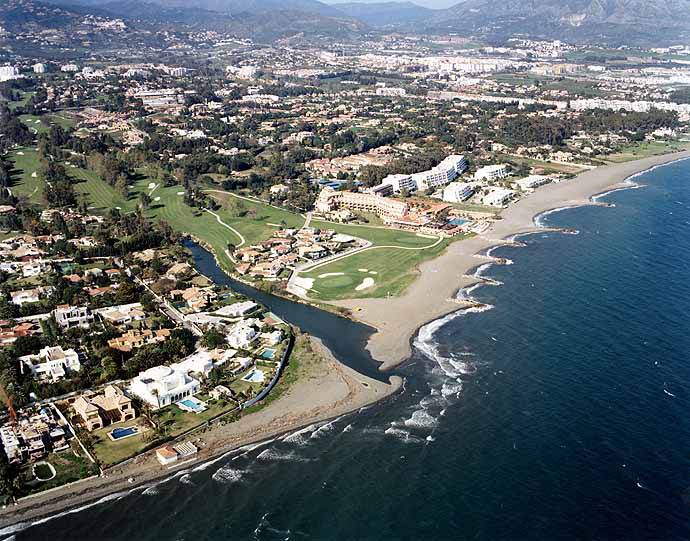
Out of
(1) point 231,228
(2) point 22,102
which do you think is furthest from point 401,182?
(2) point 22,102

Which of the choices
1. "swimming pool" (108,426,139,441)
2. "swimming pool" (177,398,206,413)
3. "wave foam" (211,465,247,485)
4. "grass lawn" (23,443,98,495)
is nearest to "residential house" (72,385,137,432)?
"swimming pool" (108,426,139,441)

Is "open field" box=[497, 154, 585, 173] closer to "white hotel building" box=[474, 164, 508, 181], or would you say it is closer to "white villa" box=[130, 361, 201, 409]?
"white hotel building" box=[474, 164, 508, 181]

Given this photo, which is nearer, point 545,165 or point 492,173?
point 492,173

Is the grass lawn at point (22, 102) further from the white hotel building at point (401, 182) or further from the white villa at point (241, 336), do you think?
the white villa at point (241, 336)

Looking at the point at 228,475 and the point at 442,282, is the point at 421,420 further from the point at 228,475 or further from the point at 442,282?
the point at 442,282

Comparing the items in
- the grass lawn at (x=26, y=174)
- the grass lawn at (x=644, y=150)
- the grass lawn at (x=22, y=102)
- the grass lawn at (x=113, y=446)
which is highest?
the grass lawn at (x=22, y=102)

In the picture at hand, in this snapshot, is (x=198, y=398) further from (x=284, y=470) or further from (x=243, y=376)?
(x=284, y=470)

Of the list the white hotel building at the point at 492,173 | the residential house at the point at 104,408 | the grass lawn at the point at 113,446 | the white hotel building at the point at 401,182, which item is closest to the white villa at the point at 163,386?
the residential house at the point at 104,408
